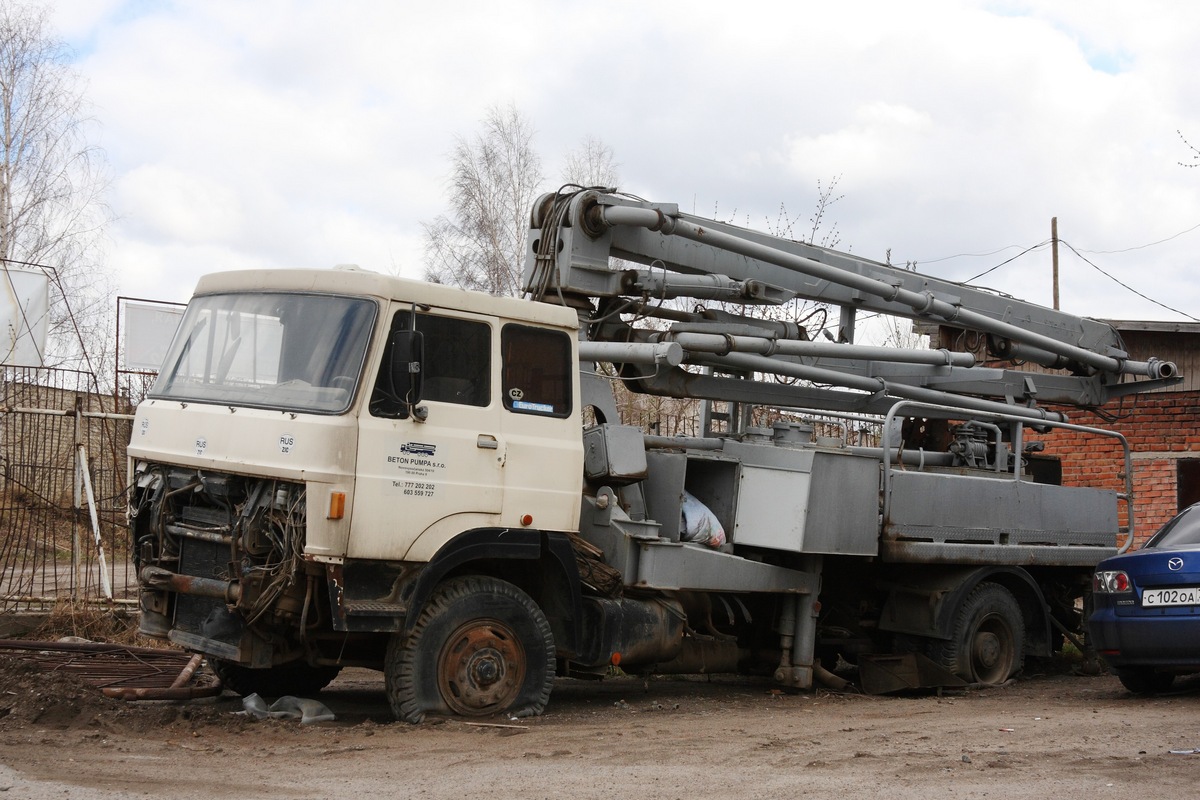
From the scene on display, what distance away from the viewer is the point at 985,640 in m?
10.9

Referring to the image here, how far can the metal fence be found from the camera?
38.0ft

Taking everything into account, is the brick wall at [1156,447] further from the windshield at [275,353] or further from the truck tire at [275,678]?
the windshield at [275,353]

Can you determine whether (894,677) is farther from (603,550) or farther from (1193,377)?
(1193,377)

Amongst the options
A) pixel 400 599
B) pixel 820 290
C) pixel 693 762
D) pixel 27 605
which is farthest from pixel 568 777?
pixel 27 605

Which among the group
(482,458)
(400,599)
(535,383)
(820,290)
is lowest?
(400,599)

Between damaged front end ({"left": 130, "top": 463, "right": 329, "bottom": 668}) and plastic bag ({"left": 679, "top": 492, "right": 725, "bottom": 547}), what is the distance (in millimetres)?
2814

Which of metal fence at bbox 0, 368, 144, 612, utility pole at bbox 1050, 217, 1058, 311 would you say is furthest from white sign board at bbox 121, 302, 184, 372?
utility pole at bbox 1050, 217, 1058, 311

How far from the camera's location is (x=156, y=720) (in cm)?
730

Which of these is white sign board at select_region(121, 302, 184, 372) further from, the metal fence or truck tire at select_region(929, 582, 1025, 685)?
truck tire at select_region(929, 582, 1025, 685)

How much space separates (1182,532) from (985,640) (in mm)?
1904

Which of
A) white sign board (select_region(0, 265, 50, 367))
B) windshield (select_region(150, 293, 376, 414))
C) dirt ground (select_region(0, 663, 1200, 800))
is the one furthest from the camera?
white sign board (select_region(0, 265, 50, 367))

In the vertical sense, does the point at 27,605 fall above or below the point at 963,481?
below

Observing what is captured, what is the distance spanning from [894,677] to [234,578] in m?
5.48

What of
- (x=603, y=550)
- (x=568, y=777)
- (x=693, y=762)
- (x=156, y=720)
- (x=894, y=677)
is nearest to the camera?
(x=568, y=777)
